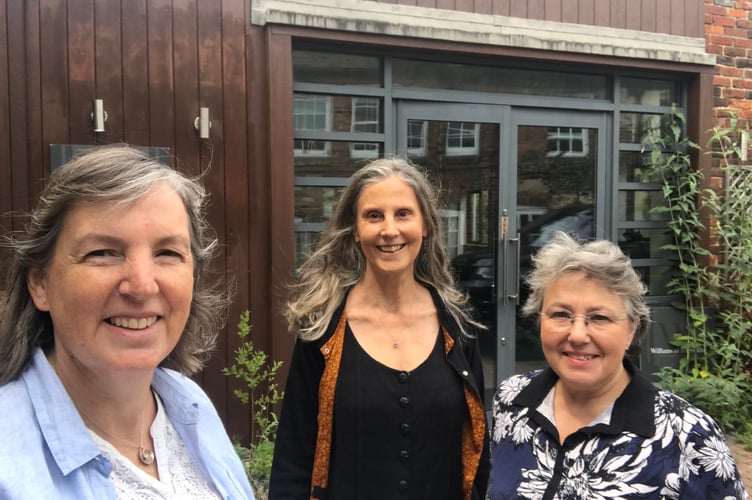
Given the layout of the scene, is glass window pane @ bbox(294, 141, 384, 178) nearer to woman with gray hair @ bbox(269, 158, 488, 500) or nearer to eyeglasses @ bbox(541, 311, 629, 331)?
woman with gray hair @ bbox(269, 158, 488, 500)

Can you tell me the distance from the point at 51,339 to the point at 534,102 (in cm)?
418

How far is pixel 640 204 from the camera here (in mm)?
5051

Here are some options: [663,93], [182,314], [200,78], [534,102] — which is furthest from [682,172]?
[182,314]

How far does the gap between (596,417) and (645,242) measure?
3.91 m

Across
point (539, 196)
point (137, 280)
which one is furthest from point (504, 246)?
point (137, 280)

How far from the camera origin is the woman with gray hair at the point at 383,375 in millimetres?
1852

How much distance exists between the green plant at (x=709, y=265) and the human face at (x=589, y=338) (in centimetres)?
359

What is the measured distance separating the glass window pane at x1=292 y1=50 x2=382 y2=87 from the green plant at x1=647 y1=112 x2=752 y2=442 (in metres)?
2.43

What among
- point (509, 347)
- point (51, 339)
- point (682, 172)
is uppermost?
point (682, 172)

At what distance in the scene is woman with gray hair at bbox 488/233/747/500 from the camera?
144cm

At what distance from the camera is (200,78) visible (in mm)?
3758

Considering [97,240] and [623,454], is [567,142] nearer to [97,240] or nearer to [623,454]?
[623,454]

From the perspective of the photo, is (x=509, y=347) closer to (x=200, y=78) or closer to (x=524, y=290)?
(x=524, y=290)

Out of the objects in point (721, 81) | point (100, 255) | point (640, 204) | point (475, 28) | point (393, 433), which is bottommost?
point (393, 433)
